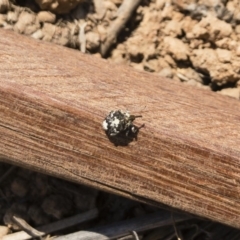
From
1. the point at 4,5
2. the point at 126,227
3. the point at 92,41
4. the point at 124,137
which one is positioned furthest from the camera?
the point at 92,41

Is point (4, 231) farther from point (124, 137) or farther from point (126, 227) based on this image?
point (124, 137)

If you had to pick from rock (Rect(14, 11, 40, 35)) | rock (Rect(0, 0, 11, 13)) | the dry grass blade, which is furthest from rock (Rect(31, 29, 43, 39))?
the dry grass blade

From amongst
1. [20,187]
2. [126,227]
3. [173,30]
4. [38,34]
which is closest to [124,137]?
[126,227]

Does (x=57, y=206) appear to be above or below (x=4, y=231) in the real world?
above

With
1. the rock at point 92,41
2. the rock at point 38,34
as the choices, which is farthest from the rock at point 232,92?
the rock at point 38,34

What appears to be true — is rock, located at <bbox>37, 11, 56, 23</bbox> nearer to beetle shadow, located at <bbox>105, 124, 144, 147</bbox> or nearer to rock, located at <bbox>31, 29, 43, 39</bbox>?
rock, located at <bbox>31, 29, 43, 39</bbox>
